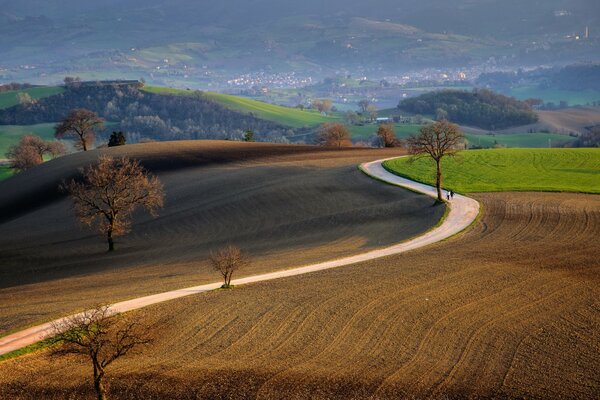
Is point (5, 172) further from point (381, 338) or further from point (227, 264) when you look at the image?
point (381, 338)

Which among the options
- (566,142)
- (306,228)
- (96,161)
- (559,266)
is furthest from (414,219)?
(566,142)

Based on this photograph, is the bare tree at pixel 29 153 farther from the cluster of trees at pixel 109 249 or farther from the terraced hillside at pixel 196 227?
the cluster of trees at pixel 109 249

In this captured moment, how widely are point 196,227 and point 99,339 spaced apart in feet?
112

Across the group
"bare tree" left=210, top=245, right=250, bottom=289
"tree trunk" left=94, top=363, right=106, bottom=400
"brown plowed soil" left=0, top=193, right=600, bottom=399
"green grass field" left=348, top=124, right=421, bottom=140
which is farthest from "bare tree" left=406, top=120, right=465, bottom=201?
"green grass field" left=348, top=124, right=421, bottom=140

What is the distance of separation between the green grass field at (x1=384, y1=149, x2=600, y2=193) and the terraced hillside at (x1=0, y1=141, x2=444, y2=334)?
6.94 meters

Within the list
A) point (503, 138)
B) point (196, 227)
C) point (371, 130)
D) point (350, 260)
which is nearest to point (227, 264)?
point (350, 260)

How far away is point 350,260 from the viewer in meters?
50.4

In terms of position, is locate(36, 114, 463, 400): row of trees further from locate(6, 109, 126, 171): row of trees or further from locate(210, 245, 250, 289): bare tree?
locate(6, 109, 126, 171): row of trees

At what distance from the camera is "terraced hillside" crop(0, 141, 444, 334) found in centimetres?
4919

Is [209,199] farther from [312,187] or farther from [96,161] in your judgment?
[96,161]

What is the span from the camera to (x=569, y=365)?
2970cm

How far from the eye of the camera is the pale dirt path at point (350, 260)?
3612cm

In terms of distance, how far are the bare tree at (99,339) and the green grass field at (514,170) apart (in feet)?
148

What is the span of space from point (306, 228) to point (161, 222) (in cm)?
1512
